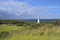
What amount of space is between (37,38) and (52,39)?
113cm

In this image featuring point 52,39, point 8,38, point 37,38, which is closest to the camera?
point 52,39

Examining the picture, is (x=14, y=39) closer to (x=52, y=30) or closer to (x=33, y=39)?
(x=33, y=39)

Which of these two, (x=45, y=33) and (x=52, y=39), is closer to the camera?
(x=52, y=39)

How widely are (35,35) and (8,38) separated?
184 cm

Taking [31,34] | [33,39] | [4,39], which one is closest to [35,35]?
[31,34]

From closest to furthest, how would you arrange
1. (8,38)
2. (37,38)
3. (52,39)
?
(52,39) → (37,38) → (8,38)

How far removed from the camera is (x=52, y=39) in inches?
416

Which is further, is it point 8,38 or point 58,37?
point 8,38

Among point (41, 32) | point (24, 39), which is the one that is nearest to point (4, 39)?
point (24, 39)

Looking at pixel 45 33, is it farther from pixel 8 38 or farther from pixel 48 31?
pixel 8 38

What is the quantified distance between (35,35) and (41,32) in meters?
0.59

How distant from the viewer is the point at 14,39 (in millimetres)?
11438

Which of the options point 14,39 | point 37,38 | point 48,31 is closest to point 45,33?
point 48,31

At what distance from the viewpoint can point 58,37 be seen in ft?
36.5
